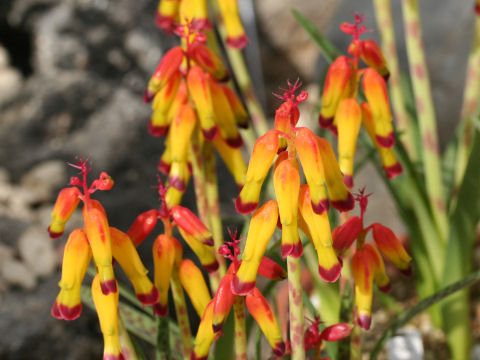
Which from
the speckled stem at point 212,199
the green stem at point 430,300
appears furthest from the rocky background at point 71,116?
the green stem at point 430,300

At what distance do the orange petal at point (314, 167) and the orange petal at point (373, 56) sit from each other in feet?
0.79

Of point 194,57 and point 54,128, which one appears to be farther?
point 54,128

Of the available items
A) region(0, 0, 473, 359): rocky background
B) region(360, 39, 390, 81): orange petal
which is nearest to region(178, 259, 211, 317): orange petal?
region(360, 39, 390, 81): orange petal

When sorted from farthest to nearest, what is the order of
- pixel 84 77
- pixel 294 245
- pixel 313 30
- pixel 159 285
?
1. pixel 84 77
2. pixel 313 30
3. pixel 159 285
4. pixel 294 245

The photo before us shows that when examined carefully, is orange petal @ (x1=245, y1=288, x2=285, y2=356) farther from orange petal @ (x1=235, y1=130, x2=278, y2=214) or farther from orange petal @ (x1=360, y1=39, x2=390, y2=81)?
orange petal @ (x1=360, y1=39, x2=390, y2=81)

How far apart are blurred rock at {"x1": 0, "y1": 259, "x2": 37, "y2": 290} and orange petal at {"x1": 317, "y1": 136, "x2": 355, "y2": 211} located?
99 centimetres

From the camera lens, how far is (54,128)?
6.56 feet

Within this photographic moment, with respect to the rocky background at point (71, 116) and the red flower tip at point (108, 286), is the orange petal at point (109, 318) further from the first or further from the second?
the rocky background at point (71, 116)

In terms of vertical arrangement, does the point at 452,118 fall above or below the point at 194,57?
→ above

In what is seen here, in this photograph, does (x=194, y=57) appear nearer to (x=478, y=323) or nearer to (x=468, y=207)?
(x=468, y=207)

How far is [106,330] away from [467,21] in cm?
155

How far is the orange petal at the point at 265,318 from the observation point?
2.07 ft

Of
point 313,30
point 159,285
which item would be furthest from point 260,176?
point 313,30

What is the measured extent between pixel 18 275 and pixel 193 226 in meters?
0.89
